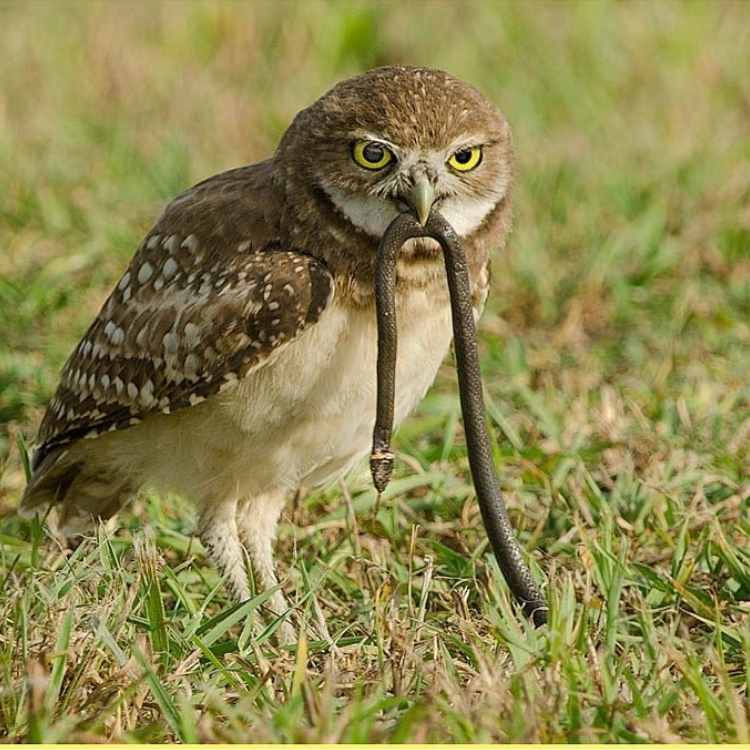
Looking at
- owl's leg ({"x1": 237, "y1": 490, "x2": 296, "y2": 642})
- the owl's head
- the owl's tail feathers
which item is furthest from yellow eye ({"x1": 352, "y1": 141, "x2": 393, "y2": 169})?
the owl's tail feathers

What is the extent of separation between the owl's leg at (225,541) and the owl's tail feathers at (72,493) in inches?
12.8

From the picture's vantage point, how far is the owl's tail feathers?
4273 mm

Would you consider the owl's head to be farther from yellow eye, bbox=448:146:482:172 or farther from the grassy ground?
the grassy ground

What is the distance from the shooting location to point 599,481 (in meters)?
4.36

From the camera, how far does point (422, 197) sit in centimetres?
345

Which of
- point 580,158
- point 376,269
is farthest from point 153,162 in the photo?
point 376,269

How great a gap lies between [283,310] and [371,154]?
0.42 metres

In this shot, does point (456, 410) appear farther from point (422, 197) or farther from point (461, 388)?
point (422, 197)

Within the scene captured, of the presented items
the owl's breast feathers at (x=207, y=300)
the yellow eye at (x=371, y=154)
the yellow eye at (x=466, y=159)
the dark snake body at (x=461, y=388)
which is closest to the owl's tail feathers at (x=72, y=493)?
the owl's breast feathers at (x=207, y=300)

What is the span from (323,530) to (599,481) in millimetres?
804

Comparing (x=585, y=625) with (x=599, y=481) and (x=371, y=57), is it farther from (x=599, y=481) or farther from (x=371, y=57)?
(x=371, y=57)

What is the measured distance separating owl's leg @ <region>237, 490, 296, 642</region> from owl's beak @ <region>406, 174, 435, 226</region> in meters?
1.04

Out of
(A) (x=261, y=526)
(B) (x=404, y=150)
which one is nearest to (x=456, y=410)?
(A) (x=261, y=526)

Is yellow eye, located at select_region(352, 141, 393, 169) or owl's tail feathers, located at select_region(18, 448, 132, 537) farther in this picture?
owl's tail feathers, located at select_region(18, 448, 132, 537)
